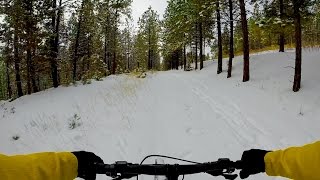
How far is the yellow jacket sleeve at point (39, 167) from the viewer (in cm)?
202

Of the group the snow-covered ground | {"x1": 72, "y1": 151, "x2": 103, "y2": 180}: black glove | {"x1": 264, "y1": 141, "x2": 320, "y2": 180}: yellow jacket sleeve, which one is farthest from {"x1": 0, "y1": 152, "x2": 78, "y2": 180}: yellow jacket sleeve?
the snow-covered ground

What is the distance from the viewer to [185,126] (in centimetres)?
1133

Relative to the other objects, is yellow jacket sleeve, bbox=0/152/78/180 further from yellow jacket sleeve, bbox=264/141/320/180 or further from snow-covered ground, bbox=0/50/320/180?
snow-covered ground, bbox=0/50/320/180

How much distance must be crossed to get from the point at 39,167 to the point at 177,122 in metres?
9.76

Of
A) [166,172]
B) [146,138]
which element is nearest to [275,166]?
[166,172]

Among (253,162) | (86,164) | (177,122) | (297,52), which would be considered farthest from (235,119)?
(86,164)

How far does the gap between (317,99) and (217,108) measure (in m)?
3.88

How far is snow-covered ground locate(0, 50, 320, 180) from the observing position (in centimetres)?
938

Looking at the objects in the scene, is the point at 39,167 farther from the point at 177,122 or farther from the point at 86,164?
the point at 177,122

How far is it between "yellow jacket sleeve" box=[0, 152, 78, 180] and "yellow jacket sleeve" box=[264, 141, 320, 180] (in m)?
Result: 1.44

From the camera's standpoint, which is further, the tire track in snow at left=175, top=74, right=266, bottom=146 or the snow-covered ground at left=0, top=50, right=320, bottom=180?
the tire track in snow at left=175, top=74, right=266, bottom=146

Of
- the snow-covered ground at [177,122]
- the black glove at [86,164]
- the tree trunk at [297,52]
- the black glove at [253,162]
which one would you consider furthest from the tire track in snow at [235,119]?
the black glove at [86,164]

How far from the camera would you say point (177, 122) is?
1184cm

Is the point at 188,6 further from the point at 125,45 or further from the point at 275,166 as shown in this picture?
the point at 125,45
